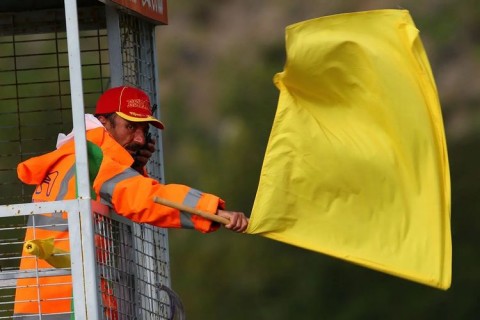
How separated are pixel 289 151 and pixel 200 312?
14.9m

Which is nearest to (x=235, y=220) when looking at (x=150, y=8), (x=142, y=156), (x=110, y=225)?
(x=110, y=225)

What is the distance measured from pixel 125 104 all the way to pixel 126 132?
0.47ft

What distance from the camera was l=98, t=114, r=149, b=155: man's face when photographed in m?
8.60

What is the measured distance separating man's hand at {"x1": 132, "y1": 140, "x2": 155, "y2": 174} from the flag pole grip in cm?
79

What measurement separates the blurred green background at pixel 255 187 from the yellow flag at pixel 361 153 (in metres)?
13.4

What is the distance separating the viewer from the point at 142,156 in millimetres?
8734

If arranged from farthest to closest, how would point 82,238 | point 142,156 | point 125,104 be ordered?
point 142,156 → point 125,104 → point 82,238

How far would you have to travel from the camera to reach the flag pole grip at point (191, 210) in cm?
794

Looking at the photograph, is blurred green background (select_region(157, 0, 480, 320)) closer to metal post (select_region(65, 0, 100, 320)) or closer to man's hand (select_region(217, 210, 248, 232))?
man's hand (select_region(217, 210, 248, 232))

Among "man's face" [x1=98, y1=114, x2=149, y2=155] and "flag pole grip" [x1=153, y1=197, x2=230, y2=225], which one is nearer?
"flag pole grip" [x1=153, y1=197, x2=230, y2=225]

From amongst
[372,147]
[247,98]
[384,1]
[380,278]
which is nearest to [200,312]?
[380,278]


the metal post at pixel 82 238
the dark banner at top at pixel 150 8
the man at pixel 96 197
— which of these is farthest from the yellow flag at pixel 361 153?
the dark banner at top at pixel 150 8

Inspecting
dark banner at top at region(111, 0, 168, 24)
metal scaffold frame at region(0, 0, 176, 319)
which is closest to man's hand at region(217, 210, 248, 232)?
metal scaffold frame at region(0, 0, 176, 319)

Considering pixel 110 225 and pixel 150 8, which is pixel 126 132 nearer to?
pixel 110 225
